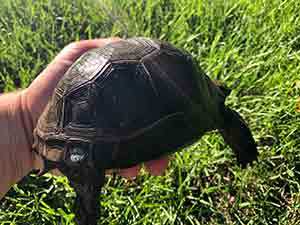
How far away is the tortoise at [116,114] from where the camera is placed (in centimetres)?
164

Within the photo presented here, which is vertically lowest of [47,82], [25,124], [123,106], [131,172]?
[131,172]

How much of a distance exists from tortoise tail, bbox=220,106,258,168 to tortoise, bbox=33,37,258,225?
26 cm

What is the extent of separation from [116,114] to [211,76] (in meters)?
1.05

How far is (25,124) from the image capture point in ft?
7.16

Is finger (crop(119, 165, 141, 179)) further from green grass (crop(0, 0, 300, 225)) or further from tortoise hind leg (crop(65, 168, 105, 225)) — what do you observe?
tortoise hind leg (crop(65, 168, 105, 225))

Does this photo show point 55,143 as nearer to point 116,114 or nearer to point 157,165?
point 116,114

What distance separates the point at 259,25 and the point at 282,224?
1.21 meters

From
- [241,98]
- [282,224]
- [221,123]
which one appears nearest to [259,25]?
[241,98]

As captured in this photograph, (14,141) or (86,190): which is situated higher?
(86,190)

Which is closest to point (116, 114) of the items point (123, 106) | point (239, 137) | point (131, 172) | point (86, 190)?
point (123, 106)

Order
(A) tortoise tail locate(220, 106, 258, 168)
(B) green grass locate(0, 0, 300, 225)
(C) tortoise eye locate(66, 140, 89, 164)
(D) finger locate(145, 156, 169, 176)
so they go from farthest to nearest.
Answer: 1. (B) green grass locate(0, 0, 300, 225)
2. (A) tortoise tail locate(220, 106, 258, 168)
3. (D) finger locate(145, 156, 169, 176)
4. (C) tortoise eye locate(66, 140, 89, 164)

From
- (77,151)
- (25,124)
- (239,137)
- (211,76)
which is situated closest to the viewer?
(77,151)

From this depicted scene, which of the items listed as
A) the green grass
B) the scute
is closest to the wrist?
the green grass

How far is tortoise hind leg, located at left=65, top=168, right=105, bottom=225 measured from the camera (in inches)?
66.1
